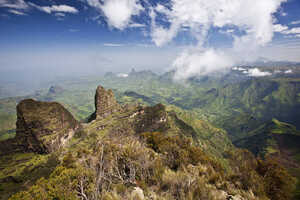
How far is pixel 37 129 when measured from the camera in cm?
8869

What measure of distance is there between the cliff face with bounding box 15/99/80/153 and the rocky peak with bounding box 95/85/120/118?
40292 millimetres

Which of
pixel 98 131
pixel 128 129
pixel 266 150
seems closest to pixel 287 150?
pixel 266 150

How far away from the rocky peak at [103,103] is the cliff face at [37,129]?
40292mm

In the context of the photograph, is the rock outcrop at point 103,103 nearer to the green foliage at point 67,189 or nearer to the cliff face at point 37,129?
the cliff face at point 37,129

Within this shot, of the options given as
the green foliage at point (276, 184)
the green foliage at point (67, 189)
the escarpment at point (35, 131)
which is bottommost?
the escarpment at point (35, 131)

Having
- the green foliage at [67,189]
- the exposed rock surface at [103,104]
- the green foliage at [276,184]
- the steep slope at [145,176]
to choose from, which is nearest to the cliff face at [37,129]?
the steep slope at [145,176]

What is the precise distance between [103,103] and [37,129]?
191ft

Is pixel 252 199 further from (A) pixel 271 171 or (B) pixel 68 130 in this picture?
(B) pixel 68 130

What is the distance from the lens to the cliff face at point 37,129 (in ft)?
289

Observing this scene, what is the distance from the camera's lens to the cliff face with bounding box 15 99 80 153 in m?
88.1

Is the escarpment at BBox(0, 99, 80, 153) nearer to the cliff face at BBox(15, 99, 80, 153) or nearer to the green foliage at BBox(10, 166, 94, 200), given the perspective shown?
the cliff face at BBox(15, 99, 80, 153)

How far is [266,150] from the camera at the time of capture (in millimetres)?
181500

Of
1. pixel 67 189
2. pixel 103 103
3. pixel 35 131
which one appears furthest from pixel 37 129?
pixel 67 189

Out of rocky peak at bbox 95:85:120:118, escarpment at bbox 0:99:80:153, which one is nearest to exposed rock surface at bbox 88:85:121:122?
rocky peak at bbox 95:85:120:118
